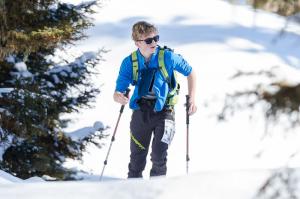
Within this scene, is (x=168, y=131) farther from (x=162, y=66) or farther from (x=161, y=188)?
(x=161, y=188)

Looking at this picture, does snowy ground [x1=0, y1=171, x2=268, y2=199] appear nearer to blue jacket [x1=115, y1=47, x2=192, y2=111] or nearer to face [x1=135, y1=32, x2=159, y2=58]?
blue jacket [x1=115, y1=47, x2=192, y2=111]

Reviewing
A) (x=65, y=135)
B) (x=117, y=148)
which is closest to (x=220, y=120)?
(x=65, y=135)

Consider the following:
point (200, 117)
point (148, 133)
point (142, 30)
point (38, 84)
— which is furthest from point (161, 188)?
point (200, 117)

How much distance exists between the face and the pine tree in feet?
3.79

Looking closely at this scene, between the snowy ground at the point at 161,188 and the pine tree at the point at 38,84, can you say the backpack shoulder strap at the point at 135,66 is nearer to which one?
the pine tree at the point at 38,84

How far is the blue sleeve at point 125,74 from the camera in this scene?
269 inches

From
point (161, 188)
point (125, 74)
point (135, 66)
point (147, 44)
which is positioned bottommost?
point (161, 188)

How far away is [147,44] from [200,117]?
54.5 ft

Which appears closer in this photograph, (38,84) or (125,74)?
(125,74)

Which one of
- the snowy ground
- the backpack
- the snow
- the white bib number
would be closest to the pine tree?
the snow

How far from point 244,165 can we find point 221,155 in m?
1.32

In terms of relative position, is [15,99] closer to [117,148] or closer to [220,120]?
[220,120]

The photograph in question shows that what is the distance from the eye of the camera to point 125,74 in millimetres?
6852

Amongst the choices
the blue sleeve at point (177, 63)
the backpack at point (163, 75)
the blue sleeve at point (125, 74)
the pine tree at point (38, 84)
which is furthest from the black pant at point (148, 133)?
the pine tree at point (38, 84)
